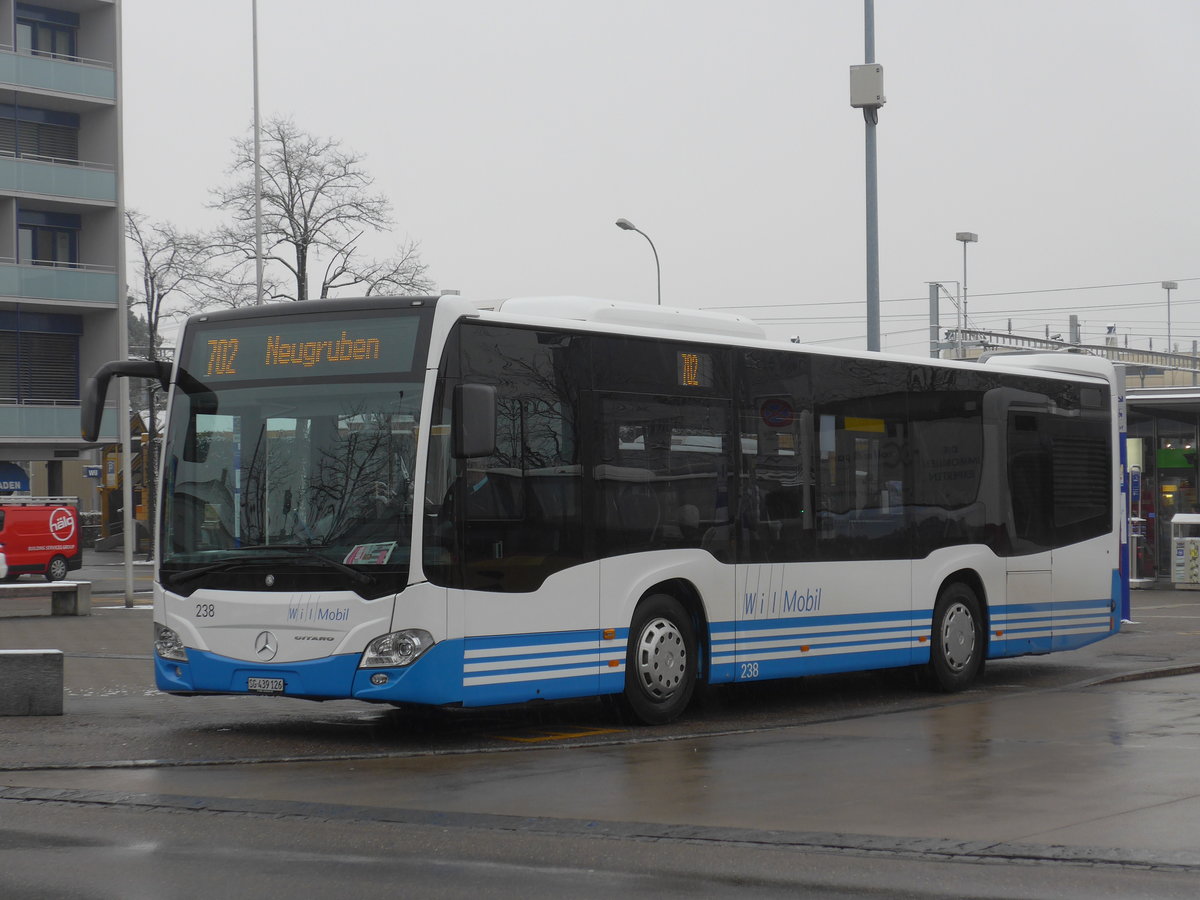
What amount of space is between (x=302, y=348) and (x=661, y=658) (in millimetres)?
3487

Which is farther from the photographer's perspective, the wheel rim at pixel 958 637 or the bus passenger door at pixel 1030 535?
the bus passenger door at pixel 1030 535

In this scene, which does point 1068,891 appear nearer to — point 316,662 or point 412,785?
point 412,785

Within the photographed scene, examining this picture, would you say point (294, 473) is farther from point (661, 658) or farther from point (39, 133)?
point (39, 133)

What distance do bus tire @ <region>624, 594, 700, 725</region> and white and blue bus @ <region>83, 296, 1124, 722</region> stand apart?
0.08 ft

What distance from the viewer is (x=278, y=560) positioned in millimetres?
11578

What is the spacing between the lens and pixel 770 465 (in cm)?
1376

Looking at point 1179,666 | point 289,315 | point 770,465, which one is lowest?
point 1179,666

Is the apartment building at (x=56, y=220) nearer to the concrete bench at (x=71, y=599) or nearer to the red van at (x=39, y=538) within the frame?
the red van at (x=39, y=538)

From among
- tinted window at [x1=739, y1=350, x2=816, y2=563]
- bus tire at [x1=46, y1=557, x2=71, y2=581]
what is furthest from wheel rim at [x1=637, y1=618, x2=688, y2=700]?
bus tire at [x1=46, y1=557, x2=71, y2=581]

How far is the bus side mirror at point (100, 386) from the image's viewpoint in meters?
11.7

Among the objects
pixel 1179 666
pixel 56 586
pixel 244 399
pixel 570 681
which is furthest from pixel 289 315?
pixel 56 586

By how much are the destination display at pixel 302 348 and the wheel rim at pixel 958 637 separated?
6432 mm

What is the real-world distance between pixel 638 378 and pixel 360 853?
5.79 meters

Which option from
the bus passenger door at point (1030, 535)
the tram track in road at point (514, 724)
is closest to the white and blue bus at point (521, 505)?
the tram track in road at point (514, 724)
